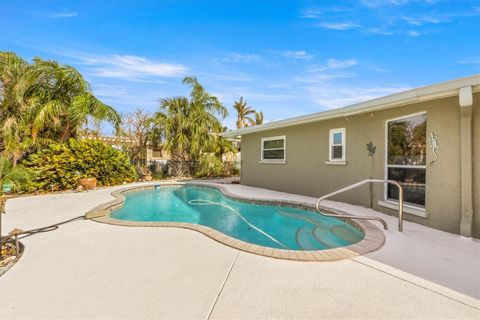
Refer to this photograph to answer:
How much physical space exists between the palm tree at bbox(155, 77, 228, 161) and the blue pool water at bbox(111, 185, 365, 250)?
472cm

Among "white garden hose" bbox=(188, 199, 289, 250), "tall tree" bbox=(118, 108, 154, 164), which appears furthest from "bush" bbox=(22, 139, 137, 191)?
"white garden hose" bbox=(188, 199, 289, 250)

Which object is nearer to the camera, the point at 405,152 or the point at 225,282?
the point at 225,282

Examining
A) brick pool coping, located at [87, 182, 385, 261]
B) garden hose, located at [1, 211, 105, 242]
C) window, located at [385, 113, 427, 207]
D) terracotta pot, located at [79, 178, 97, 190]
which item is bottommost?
garden hose, located at [1, 211, 105, 242]

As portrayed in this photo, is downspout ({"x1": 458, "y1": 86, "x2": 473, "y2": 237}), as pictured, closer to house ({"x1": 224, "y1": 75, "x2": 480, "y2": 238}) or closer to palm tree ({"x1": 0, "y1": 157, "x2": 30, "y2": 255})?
house ({"x1": 224, "y1": 75, "x2": 480, "y2": 238})

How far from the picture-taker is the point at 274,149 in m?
10.1

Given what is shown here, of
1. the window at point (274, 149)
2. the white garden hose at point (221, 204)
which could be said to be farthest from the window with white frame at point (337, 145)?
the white garden hose at point (221, 204)

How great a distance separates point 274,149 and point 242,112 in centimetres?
1700

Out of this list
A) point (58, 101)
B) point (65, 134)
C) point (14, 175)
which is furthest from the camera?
point (65, 134)

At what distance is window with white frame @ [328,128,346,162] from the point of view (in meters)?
7.07

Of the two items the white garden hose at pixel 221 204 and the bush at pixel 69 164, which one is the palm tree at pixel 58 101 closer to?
the bush at pixel 69 164

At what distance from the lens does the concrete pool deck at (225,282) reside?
6.73ft

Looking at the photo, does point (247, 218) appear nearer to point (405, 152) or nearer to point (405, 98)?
point (405, 152)

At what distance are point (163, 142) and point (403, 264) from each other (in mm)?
13578

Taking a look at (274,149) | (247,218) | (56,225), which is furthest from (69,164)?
(274,149)
